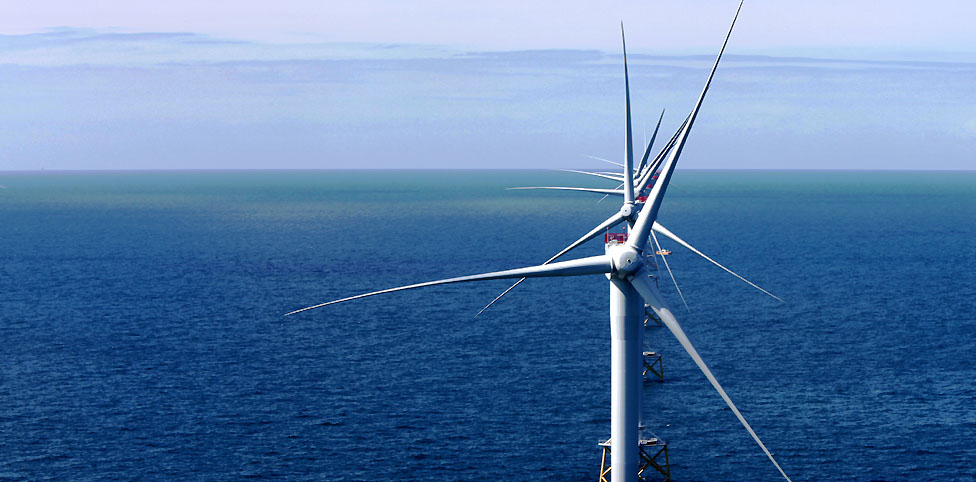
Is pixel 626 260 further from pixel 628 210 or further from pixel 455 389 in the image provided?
pixel 455 389

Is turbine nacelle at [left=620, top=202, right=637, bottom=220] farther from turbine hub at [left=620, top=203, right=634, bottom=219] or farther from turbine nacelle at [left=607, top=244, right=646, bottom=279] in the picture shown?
turbine nacelle at [left=607, top=244, right=646, bottom=279]

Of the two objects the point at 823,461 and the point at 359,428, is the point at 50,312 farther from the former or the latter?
the point at 823,461

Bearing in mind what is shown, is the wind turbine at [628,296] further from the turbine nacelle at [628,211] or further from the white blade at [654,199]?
the turbine nacelle at [628,211]

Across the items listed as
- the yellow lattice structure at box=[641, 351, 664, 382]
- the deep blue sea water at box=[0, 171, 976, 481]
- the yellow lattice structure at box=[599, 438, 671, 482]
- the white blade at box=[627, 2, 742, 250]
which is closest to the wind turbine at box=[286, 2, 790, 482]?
the white blade at box=[627, 2, 742, 250]

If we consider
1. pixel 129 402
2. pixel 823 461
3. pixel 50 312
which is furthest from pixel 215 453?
pixel 50 312

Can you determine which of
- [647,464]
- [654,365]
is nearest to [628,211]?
[647,464]

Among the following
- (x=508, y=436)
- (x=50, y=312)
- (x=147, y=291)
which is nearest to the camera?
(x=508, y=436)

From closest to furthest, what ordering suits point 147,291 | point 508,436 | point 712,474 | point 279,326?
point 712,474 < point 508,436 < point 279,326 < point 147,291

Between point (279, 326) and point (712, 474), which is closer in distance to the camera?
point (712, 474)

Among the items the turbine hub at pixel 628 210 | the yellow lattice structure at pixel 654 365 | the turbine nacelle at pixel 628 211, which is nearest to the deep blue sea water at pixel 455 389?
the yellow lattice structure at pixel 654 365
